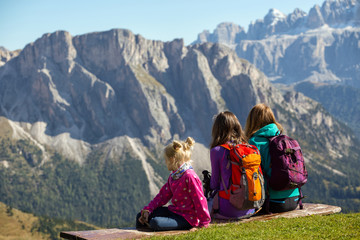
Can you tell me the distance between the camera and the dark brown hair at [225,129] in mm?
17484

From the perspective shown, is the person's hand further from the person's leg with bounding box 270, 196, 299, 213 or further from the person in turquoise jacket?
the person's leg with bounding box 270, 196, 299, 213

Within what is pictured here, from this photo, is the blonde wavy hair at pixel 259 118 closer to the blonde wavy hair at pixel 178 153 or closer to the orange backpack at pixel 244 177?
the orange backpack at pixel 244 177

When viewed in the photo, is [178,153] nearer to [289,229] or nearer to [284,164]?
[284,164]

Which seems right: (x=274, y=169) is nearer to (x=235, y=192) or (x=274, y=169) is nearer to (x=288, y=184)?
(x=288, y=184)

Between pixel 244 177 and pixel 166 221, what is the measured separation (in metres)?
4.13

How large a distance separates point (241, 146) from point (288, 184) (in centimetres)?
341

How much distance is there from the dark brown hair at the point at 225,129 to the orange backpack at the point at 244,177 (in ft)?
1.49

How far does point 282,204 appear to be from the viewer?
63.0ft

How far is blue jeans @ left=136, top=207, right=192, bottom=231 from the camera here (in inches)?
660

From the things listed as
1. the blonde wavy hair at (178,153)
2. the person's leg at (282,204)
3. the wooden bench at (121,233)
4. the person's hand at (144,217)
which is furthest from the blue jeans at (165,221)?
the person's leg at (282,204)

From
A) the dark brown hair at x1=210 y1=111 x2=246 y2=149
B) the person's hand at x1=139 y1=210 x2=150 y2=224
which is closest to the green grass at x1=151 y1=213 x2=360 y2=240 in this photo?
the person's hand at x1=139 y1=210 x2=150 y2=224

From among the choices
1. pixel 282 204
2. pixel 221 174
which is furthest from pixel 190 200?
pixel 282 204

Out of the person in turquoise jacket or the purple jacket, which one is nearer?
the purple jacket

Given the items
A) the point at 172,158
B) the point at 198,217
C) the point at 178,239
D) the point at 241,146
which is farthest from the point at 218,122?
the point at 178,239
